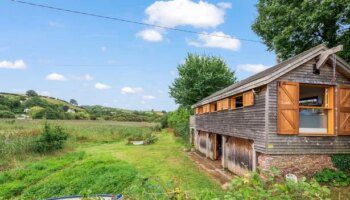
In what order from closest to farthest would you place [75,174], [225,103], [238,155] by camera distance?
1. [75,174]
2. [238,155]
3. [225,103]

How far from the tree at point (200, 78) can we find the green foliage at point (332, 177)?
20.7m

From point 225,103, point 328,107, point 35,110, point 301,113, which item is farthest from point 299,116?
point 35,110

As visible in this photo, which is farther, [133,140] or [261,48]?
[133,140]

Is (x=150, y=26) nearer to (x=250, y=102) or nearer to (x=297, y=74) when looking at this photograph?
(x=250, y=102)

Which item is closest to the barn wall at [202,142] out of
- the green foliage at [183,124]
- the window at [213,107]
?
the window at [213,107]

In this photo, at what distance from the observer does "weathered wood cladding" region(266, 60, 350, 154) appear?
9.96 meters

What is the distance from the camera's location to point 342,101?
10.7 meters

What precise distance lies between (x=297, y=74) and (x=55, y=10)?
1044 cm

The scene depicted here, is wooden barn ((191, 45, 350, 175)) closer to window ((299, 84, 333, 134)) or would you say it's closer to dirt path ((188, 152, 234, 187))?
window ((299, 84, 333, 134))

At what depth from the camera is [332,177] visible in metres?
9.91

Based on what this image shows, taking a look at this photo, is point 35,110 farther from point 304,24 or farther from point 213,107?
point 304,24

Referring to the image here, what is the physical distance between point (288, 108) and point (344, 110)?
2416 millimetres

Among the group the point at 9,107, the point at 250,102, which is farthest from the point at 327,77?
the point at 9,107

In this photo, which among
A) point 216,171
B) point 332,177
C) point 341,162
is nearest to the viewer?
point 332,177
